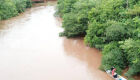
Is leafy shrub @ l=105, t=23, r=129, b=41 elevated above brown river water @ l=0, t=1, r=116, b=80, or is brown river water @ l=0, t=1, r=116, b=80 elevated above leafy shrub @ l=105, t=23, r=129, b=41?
leafy shrub @ l=105, t=23, r=129, b=41

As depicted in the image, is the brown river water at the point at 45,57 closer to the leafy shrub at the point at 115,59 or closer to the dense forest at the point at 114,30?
the leafy shrub at the point at 115,59

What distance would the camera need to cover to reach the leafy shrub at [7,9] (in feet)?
91.6

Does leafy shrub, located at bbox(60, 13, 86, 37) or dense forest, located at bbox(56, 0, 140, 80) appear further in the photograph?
leafy shrub, located at bbox(60, 13, 86, 37)

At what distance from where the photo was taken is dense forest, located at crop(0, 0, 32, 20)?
2802 centimetres

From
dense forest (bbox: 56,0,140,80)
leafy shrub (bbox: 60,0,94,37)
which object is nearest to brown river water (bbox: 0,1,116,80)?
leafy shrub (bbox: 60,0,94,37)

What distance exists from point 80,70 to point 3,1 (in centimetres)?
1970

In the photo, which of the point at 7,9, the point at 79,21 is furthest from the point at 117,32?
the point at 7,9

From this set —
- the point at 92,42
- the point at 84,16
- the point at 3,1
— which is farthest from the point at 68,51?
the point at 3,1

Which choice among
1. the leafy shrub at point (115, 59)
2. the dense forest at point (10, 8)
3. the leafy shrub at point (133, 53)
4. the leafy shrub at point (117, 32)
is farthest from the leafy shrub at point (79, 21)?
the dense forest at point (10, 8)

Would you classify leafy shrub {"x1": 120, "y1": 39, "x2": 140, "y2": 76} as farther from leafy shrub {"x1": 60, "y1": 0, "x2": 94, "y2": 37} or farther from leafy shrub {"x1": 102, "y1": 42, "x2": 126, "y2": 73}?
leafy shrub {"x1": 60, "y1": 0, "x2": 94, "y2": 37}

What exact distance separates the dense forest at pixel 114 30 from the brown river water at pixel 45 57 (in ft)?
3.25

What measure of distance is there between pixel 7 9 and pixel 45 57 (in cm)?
1625

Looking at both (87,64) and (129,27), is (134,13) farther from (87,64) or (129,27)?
(87,64)

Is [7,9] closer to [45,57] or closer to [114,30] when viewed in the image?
[45,57]
